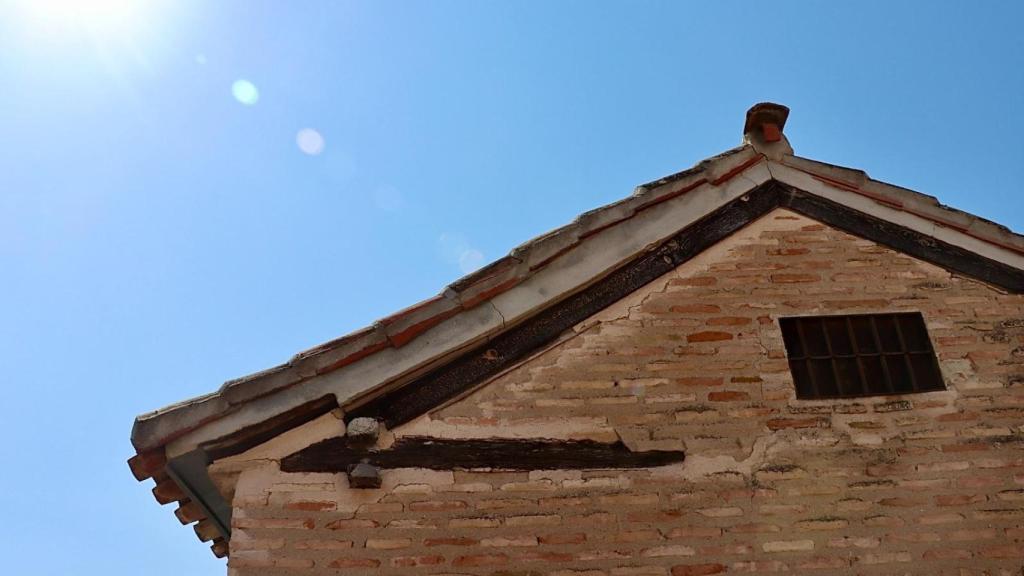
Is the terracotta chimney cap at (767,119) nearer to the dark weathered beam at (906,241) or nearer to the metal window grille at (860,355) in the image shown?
the dark weathered beam at (906,241)

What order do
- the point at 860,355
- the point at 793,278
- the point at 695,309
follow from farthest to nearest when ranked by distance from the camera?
the point at 793,278
the point at 695,309
the point at 860,355

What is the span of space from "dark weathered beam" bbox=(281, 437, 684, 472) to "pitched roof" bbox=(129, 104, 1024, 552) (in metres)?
0.20

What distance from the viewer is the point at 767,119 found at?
20.2 feet

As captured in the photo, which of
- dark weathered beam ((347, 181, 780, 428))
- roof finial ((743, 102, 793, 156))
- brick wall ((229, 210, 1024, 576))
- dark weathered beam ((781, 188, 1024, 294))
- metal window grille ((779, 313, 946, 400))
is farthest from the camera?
roof finial ((743, 102, 793, 156))

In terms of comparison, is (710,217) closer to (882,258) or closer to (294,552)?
(882,258)

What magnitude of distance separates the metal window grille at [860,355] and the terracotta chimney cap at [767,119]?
148cm

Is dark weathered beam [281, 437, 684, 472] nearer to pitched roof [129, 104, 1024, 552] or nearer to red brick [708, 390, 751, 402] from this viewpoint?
pitched roof [129, 104, 1024, 552]

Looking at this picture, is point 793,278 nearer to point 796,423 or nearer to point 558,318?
point 796,423

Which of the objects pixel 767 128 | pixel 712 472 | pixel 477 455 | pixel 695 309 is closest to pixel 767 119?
pixel 767 128

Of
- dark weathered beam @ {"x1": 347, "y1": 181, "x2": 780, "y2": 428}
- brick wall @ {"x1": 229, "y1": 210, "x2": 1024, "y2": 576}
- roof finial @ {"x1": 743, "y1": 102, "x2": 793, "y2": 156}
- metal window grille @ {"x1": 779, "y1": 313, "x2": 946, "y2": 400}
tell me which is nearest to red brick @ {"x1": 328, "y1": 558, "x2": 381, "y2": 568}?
brick wall @ {"x1": 229, "y1": 210, "x2": 1024, "y2": 576}

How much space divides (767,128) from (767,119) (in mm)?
63

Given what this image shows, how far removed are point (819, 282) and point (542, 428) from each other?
2068 mm

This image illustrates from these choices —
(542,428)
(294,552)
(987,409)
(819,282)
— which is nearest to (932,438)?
(987,409)

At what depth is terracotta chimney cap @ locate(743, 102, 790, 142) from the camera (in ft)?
20.1
